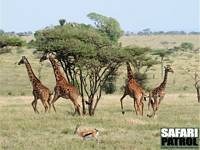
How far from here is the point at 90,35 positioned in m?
18.6

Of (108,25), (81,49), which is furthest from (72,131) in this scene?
(108,25)

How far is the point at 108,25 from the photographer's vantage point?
42781mm

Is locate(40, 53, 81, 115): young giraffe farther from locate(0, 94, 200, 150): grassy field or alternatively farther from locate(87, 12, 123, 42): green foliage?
locate(87, 12, 123, 42): green foliage

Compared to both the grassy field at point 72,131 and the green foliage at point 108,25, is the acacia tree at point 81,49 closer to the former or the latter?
the grassy field at point 72,131

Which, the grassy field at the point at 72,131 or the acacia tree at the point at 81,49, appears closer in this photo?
the grassy field at the point at 72,131

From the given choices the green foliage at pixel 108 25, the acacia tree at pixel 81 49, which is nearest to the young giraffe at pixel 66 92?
the acacia tree at pixel 81 49

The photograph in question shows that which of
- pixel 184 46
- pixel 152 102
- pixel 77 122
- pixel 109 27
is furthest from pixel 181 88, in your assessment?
pixel 184 46

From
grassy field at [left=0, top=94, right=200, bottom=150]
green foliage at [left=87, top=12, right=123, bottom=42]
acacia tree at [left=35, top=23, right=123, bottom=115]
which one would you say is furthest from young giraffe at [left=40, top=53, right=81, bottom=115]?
green foliage at [left=87, top=12, right=123, bottom=42]

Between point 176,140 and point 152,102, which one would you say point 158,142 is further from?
point 152,102

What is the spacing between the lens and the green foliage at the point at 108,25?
42.0 m

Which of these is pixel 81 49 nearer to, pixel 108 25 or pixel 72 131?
pixel 72 131

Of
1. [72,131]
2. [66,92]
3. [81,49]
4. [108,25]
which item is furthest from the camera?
[108,25]

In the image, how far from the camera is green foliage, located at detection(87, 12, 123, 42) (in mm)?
42031

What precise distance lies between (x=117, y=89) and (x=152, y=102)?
1960 cm
